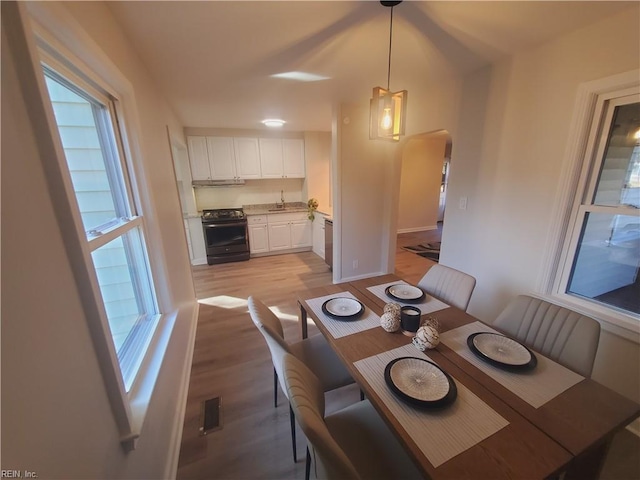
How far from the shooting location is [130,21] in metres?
1.37

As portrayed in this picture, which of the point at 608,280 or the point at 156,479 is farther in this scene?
the point at 608,280

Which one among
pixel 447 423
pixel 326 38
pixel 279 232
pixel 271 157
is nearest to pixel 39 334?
pixel 447 423

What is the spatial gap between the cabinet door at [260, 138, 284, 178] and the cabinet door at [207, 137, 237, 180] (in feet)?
1.81

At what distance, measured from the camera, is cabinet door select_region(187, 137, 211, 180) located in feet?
14.2

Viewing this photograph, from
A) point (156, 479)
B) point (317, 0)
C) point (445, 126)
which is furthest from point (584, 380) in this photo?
point (445, 126)

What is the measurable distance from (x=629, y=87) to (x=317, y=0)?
6.16 feet

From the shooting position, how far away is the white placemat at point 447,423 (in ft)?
2.59

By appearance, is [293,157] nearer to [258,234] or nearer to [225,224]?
[258,234]

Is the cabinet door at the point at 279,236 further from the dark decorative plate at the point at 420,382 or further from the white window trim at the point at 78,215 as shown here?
the dark decorative plate at the point at 420,382

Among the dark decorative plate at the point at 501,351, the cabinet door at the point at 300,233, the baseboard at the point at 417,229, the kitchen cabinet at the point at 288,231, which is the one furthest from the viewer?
the baseboard at the point at 417,229

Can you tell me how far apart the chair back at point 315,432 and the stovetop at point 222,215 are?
388cm

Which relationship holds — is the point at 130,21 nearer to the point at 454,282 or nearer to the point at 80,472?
the point at 80,472

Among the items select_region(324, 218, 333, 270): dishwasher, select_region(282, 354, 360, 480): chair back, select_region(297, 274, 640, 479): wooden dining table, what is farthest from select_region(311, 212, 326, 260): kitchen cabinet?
select_region(282, 354, 360, 480): chair back

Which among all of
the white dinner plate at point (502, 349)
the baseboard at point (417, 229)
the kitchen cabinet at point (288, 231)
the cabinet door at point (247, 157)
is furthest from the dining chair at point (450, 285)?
the baseboard at point (417, 229)
